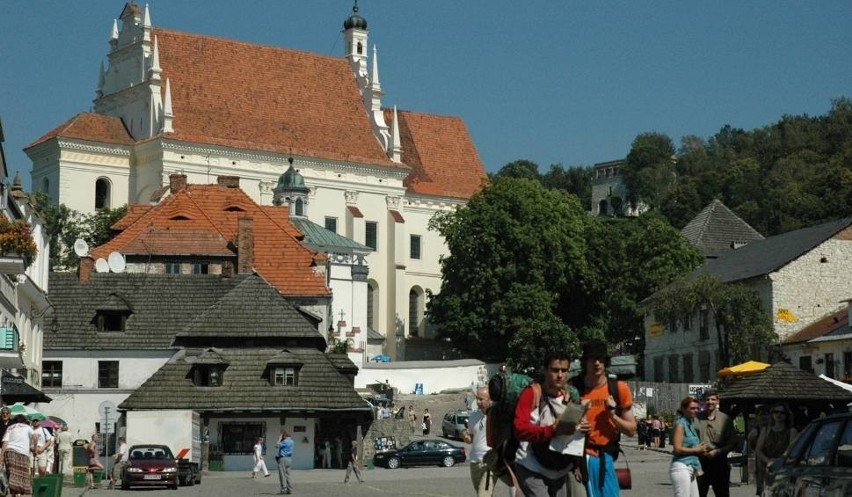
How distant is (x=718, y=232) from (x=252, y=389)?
56.9 meters

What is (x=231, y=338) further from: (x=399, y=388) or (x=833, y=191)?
(x=833, y=191)

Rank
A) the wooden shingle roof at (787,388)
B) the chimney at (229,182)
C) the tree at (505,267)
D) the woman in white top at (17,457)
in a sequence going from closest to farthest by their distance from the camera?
the woman in white top at (17,457) → the wooden shingle roof at (787,388) → the chimney at (229,182) → the tree at (505,267)

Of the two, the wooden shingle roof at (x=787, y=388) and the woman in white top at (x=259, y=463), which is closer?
the wooden shingle roof at (x=787, y=388)

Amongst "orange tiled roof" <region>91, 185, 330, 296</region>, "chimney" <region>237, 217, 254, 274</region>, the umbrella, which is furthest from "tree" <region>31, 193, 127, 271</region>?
the umbrella

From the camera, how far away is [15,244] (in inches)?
1399

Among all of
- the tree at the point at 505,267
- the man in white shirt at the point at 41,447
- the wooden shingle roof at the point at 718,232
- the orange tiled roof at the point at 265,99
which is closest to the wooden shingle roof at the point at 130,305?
the man in white shirt at the point at 41,447

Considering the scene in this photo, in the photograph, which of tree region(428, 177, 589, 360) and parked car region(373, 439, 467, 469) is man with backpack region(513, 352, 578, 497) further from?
tree region(428, 177, 589, 360)

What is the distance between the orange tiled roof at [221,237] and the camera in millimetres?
69188

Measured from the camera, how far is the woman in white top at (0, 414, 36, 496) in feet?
78.6

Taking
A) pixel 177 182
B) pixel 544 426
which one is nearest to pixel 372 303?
pixel 177 182

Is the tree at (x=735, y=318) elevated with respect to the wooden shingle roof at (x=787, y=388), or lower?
elevated

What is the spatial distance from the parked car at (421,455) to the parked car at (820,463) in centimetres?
3739

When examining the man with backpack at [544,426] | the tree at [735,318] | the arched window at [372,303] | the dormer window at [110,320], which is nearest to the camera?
the man with backpack at [544,426]

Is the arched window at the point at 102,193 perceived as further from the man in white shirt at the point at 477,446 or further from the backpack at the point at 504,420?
the backpack at the point at 504,420
